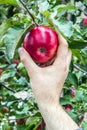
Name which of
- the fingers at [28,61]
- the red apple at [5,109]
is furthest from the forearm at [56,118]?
the red apple at [5,109]

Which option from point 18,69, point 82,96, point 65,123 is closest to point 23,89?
point 18,69

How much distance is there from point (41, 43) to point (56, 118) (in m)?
0.25

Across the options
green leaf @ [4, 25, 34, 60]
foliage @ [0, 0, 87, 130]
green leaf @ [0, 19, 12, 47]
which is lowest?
foliage @ [0, 0, 87, 130]

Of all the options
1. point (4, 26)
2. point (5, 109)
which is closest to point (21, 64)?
point (4, 26)

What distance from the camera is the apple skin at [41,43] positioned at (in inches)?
50.4

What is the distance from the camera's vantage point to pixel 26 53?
1.31 m

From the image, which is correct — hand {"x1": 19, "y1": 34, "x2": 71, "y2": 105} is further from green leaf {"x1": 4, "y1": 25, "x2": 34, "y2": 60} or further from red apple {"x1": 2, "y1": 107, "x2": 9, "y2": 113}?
red apple {"x1": 2, "y1": 107, "x2": 9, "y2": 113}

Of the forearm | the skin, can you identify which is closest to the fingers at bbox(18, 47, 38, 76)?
the skin

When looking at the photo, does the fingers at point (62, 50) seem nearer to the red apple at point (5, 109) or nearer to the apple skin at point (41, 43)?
the apple skin at point (41, 43)

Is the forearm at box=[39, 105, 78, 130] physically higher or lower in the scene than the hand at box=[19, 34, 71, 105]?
lower

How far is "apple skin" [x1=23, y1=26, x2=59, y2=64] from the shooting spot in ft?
4.20

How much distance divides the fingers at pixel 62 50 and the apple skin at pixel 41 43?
0.06 ft

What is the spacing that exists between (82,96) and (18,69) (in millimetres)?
406

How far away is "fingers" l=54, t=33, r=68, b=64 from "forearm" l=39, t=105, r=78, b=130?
0.50 feet
